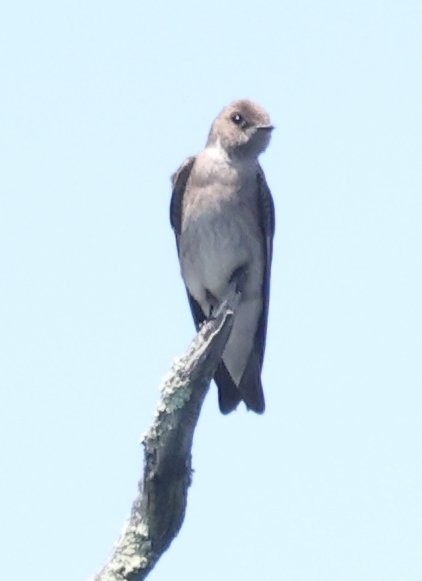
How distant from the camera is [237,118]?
11.5m

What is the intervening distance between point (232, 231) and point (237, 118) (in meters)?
1.02

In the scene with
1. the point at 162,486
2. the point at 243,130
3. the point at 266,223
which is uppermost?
the point at 243,130

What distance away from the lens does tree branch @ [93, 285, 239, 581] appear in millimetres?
5738

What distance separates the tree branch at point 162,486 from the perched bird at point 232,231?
168 inches

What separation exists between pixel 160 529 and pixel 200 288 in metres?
5.11

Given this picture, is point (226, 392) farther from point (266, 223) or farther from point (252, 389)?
point (266, 223)

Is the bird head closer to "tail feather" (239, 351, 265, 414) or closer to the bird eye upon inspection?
the bird eye

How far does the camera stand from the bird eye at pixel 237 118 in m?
11.5

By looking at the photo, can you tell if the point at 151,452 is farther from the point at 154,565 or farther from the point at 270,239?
the point at 270,239

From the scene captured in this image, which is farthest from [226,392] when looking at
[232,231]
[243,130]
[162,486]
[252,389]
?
[162,486]

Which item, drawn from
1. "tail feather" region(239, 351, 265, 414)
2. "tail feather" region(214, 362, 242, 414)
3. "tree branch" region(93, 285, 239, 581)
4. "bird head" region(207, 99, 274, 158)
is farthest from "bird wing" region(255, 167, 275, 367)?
"tree branch" region(93, 285, 239, 581)

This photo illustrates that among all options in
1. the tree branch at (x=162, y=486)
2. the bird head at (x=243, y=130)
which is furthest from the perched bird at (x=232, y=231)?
the tree branch at (x=162, y=486)

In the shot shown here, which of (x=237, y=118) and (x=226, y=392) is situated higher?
(x=237, y=118)

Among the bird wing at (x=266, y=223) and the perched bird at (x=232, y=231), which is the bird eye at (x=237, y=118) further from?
the bird wing at (x=266, y=223)
